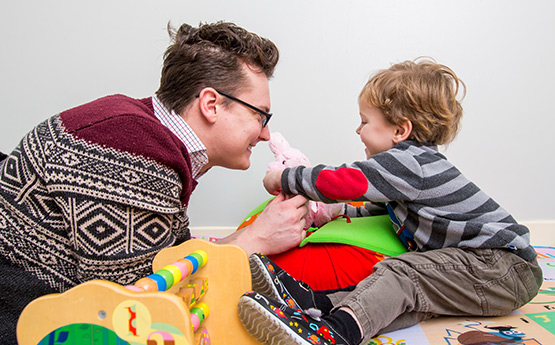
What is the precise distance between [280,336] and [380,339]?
13.1 inches

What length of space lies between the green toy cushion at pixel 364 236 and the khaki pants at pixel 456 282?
0.37 feet

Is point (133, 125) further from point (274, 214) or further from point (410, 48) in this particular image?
point (410, 48)

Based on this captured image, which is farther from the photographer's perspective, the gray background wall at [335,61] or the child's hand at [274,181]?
the gray background wall at [335,61]

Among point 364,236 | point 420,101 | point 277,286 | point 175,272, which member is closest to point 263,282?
point 277,286

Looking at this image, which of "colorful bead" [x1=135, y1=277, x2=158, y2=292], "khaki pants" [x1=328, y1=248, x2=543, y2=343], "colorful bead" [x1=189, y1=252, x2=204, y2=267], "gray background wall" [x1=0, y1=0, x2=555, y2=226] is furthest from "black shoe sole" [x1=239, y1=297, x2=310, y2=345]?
"gray background wall" [x1=0, y1=0, x2=555, y2=226]

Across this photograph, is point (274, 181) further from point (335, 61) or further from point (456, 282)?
point (335, 61)

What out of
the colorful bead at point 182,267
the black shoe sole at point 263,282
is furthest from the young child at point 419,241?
the colorful bead at point 182,267

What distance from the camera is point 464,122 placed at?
1.93m

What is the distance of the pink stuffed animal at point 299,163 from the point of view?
1.40 meters

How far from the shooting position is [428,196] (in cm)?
112

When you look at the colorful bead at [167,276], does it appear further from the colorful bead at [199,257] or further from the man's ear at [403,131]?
the man's ear at [403,131]

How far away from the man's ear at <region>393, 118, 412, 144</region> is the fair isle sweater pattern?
0.75m

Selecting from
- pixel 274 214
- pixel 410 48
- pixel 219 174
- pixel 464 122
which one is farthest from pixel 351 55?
pixel 274 214

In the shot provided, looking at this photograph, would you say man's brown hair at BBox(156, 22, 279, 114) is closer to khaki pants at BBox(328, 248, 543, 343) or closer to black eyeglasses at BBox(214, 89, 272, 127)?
black eyeglasses at BBox(214, 89, 272, 127)
